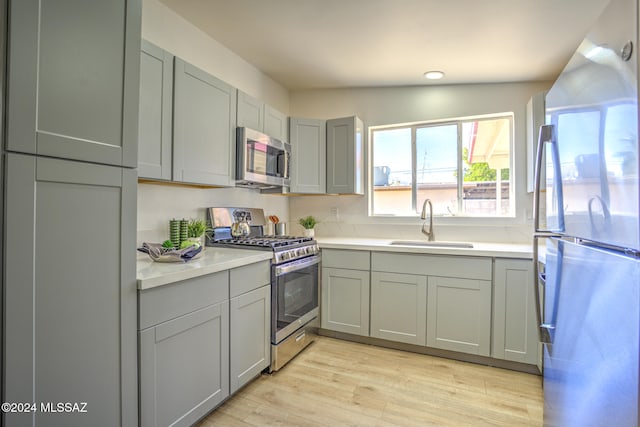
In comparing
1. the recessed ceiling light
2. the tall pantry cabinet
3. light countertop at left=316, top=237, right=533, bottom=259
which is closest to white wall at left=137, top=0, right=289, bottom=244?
the tall pantry cabinet

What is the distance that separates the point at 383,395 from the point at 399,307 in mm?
778

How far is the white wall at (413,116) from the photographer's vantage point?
115 inches

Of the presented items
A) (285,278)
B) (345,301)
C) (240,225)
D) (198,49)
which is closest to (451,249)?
(345,301)

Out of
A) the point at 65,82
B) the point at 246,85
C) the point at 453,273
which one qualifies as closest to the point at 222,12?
the point at 246,85

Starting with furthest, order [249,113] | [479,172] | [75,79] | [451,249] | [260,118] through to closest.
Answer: [479,172]
[260,118]
[249,113]
[451,249]
[75,79]

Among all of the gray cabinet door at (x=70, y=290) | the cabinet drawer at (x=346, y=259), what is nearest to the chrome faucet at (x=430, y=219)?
the cabinet drawer at (x=346, y=259)

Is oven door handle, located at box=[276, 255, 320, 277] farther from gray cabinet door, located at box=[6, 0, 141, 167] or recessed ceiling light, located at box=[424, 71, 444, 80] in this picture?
recessed ceiling light, located at box=[424, 71, 444, 80]

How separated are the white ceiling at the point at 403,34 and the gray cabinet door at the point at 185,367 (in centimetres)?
192

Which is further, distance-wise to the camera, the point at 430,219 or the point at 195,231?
the point at 430,219

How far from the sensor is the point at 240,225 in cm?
279

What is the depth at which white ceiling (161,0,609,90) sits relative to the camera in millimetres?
1989

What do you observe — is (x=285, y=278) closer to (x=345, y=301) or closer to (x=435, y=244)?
(x=345, y=301)

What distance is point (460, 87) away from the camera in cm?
313

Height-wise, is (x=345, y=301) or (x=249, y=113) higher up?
(x=249, y=113)
